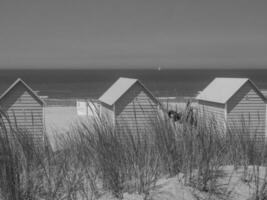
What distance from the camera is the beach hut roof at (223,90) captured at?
13938mm

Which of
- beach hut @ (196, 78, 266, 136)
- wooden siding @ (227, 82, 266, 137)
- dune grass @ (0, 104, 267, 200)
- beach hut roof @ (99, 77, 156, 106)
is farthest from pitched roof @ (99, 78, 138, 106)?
dune grass @ (0, 104, 267, 200)

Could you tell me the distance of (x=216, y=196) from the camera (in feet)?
11.7

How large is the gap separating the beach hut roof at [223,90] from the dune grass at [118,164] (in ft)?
31.6

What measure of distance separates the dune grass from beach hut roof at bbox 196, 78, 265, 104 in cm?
965

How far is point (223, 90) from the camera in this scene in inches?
570

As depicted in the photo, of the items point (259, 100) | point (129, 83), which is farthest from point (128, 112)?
point (259, 100)

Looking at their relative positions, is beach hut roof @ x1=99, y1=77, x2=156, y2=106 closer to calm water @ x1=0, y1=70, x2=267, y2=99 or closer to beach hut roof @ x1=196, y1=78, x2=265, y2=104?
beach hut roof @ x1=196, y1=78, x2=265, y2=104

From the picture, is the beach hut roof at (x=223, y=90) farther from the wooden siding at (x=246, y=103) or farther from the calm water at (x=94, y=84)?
the calm water at (x=94, y=84)

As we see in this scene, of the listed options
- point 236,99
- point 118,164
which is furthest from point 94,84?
point 118,164

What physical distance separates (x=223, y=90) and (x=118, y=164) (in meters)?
11.2

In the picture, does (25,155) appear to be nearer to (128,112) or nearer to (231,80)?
(128,112)

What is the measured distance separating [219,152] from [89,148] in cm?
117

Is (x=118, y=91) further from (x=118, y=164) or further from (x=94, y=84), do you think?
(x=94, y=84)

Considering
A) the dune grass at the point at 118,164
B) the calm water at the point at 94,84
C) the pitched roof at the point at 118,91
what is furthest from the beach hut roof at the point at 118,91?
the calm water at the point at 94,84
